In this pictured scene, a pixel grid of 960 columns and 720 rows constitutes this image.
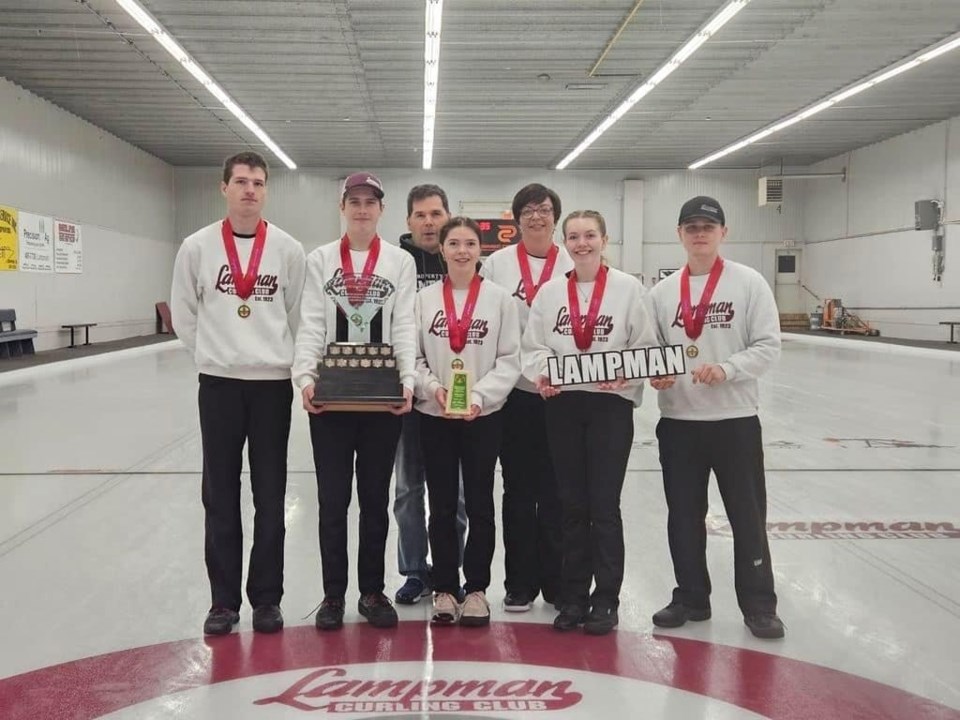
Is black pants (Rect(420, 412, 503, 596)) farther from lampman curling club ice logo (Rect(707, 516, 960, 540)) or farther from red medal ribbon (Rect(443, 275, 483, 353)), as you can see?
lampman curling club ice logo (Rect(707, 516, 960, 540))

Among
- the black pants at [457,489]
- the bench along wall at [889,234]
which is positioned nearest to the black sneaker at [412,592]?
the black pants at [457,489]

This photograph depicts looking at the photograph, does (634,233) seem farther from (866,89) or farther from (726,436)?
(726,436)

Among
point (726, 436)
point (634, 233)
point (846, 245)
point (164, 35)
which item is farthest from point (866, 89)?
point (726, 436)

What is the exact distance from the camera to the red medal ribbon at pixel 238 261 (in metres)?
3.04

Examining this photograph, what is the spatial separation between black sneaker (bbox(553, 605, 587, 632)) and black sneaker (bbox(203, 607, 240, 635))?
1.24 metres

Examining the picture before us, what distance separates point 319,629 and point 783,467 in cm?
420

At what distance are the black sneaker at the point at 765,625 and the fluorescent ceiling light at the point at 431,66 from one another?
10.5 m

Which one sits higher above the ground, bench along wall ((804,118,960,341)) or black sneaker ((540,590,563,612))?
bench along wall ((804,118,960,341))

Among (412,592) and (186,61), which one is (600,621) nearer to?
(412,592)

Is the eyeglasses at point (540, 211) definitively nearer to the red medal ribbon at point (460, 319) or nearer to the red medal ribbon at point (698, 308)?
the red medal ribbon at point (460, 319)

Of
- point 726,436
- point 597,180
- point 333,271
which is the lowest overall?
point 726,436

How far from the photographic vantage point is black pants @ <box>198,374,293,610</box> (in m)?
3.05

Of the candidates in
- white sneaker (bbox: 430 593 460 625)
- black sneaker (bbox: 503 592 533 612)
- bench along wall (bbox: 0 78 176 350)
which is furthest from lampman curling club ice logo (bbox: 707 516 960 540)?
bench along wall (bbox: 0 78 176 350)

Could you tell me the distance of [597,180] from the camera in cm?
2606
